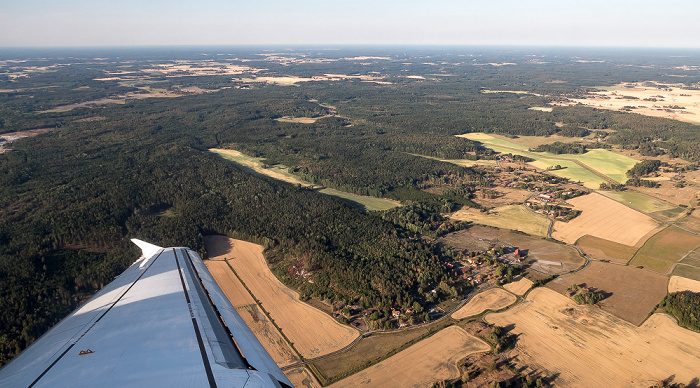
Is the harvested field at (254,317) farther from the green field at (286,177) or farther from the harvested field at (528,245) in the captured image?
the green field at (286,177)

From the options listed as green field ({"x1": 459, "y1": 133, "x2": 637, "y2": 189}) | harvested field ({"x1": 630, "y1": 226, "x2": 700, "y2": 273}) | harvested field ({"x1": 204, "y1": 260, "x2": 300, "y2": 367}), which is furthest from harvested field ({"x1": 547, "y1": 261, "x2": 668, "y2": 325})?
green field ({"x1": 459, "y1": 133, "x2": 637, "y2": 189})

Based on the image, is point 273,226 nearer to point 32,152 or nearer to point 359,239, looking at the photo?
point 359,239

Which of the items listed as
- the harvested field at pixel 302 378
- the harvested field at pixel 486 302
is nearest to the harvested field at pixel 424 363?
the harvested field at pixel 302 378

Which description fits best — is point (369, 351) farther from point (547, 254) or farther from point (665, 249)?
point (665, 249)

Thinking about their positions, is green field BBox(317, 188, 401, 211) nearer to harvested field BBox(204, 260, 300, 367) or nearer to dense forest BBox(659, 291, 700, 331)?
harvested field BBox(204, 260, 300, 367)

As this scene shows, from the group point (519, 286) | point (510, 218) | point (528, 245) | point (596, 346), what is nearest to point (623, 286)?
point (519, 286)

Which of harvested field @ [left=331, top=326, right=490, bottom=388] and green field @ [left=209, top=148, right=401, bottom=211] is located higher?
green field @ [left=209, top=148, right=401, bottom=211]
